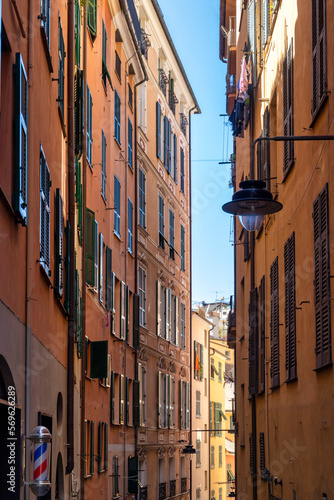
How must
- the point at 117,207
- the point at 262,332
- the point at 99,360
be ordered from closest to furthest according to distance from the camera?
the point at 262,332 < the point at 99,360 < the point at 117,207

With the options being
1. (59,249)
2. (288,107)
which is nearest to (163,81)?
(288,107)

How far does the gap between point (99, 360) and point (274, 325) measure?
4.71 m

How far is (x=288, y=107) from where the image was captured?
1387cm

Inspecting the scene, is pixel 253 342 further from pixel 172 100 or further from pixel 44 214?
pixel 172 100

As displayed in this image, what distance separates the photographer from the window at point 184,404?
34594mm

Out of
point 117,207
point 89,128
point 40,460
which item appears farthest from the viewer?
point 117,207

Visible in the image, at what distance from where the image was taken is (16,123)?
7570 millimetres

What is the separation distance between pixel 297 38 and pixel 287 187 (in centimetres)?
229

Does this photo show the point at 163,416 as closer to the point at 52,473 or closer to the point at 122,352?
the point at 122,352

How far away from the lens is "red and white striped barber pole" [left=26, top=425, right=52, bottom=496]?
7473 millimetres

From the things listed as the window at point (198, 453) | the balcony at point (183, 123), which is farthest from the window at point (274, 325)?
the window at point (198, 453)

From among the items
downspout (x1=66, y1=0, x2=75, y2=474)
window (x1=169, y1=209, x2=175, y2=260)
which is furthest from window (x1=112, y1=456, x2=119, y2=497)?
window (x1=169, y1=209, x2=175, y2=260)

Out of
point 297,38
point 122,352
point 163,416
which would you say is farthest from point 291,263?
point 163,416

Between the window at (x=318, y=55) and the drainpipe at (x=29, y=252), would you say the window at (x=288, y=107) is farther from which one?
the drainpipe at (x=29, y=252)
